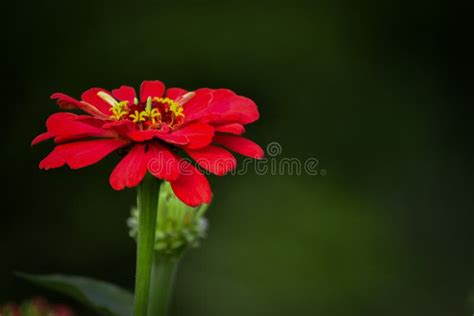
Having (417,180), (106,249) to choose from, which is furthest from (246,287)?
(417,180)

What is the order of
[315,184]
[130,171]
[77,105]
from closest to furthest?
[130,171], [77,105], [315,184]

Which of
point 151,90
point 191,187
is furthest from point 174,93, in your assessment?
point 191,187

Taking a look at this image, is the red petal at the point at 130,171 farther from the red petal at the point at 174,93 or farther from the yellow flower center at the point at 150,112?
the red petal at the point at 174,93

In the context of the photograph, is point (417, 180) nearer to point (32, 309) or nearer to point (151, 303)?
point (151, 303)

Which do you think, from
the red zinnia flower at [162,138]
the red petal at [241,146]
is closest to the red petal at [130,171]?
the red zinnia flower at [162,138]

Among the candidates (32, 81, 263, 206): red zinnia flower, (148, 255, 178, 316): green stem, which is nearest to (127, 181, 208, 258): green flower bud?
(148, 255, 178, 316): green stem

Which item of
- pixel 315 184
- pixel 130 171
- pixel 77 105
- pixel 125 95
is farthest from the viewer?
pixel 315 184

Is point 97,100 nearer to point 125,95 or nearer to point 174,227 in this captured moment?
point 125,95

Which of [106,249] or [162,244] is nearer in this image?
[162,244]
